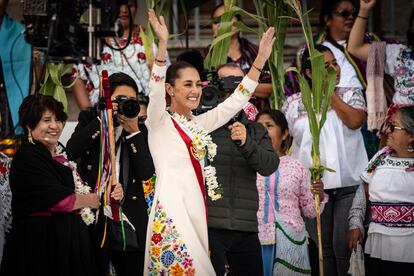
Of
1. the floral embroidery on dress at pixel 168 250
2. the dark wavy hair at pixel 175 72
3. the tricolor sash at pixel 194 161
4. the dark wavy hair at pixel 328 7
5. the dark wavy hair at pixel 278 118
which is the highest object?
the dark wavy hair at pixel 328 7

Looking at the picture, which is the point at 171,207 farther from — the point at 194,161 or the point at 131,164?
the point at 131,164

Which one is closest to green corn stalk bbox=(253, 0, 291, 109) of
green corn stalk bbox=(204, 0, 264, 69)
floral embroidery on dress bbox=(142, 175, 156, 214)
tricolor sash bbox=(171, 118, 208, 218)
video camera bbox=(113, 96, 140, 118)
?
green corn stalk bbox=(204, 0, 264, 69)

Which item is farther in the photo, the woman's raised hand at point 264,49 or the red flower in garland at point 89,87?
the red flower in garland at point 89,87

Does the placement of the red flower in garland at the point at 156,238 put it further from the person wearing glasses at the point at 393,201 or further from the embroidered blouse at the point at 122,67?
the embroidered blouse at the point at 122,67

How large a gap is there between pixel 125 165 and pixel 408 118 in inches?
78.8

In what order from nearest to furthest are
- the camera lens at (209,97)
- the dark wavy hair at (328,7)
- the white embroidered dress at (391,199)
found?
the camera lens at (209,97) → the white embroidered dress at (391,199) → the dark wavy hair at (328,7)

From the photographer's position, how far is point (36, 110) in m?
6.14

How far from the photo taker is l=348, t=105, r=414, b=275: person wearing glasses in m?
6.58

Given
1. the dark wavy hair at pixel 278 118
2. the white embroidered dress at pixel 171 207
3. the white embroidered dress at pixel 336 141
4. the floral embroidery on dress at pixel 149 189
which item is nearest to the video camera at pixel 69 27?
the white embroidered dress at pixel 171 207

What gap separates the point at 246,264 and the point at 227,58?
2.04 meters

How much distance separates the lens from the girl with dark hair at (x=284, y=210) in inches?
265

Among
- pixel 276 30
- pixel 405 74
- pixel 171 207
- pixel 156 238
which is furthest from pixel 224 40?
pixel 156 238

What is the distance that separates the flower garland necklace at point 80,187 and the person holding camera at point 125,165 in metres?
0.07

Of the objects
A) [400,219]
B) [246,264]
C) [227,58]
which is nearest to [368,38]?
[227,58]
